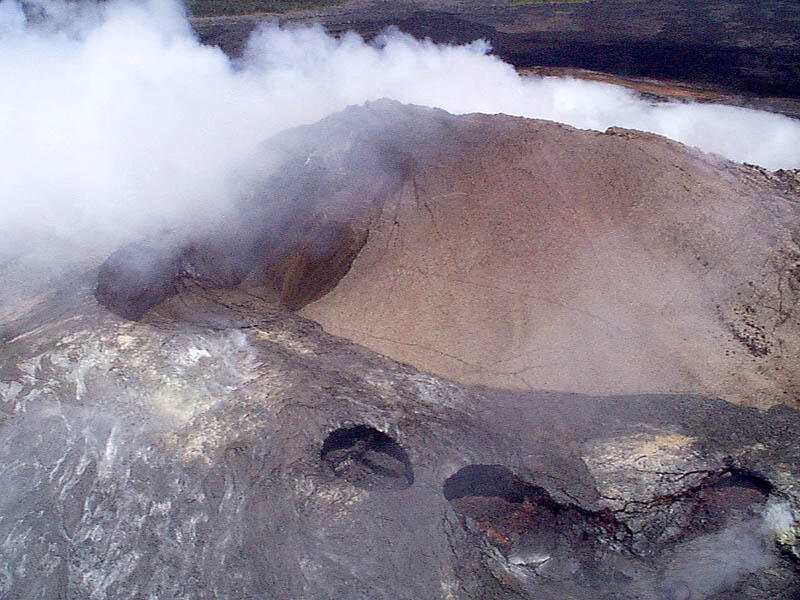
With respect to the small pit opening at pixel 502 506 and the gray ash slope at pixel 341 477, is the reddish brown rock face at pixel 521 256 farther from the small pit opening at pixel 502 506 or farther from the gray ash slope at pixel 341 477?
the small pit opening at pixel 502 506

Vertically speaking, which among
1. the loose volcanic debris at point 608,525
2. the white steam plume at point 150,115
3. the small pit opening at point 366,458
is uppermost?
the white steam plume at point 150,115

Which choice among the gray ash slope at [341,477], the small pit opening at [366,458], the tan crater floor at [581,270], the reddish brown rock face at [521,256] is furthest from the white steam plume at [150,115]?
the small pit opening at [366,458]

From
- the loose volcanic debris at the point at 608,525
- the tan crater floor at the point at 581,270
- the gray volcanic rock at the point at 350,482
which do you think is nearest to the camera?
the gray volcanic rock at the point at 350,482

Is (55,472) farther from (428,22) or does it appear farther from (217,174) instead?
(428,22)

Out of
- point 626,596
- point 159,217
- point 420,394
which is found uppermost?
point 159,217

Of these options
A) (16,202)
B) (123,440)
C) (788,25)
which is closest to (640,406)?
(123,440)
